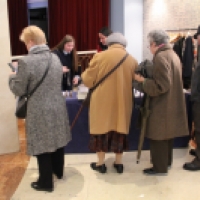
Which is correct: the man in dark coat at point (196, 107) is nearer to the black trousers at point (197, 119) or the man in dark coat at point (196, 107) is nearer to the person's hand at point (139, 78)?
the black trousers at point (197, 119)

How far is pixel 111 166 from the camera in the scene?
2.80 m

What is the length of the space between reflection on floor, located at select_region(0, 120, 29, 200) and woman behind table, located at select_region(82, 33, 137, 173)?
860 mm

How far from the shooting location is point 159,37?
2.31m

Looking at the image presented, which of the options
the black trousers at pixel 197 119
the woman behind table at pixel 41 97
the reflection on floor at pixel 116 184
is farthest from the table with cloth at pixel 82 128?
the woman behind table at pixel 41 97

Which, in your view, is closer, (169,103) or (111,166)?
(169,103)

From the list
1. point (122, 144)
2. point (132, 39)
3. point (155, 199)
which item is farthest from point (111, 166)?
point (132, 39)

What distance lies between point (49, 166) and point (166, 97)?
3.71ft

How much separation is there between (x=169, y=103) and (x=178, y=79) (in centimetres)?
22

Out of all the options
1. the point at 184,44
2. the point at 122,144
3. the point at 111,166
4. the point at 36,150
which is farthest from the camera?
the point at 184,44

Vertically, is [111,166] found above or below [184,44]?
below

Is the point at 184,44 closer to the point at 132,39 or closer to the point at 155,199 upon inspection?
the point at 132,39

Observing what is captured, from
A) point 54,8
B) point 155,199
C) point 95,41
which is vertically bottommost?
point 155,199

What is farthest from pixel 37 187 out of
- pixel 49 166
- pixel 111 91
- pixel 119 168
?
pixel 111 91

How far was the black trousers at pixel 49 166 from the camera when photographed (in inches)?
88.7
